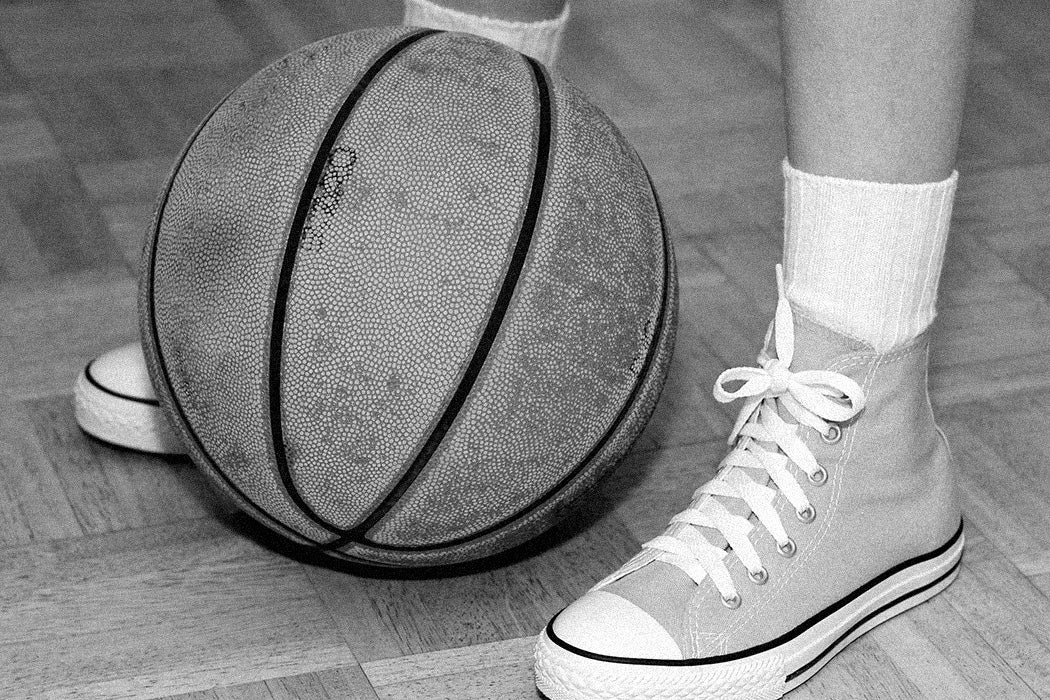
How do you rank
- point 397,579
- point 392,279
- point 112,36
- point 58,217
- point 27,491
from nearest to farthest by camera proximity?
1. point 392,279
2. point 397,579
3. point 27,491
4. point 58,217
5. point 112,36

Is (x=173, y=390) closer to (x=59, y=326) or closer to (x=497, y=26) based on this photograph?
(x=497, y=26)

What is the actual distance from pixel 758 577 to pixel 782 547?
0.03 metres

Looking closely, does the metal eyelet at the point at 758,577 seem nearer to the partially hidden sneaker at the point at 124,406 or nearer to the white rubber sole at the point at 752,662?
the white rubber sole at the point at 752,662

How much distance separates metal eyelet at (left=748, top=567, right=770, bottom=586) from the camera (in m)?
1.19

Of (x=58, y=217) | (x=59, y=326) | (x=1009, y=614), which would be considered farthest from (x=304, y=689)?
(x=58, y=217)

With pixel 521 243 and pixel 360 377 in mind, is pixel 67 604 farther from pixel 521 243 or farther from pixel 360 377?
pixel 521 243

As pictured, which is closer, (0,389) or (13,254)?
(0,389)

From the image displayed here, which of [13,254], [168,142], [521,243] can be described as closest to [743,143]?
[168,142]

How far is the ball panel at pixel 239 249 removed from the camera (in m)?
1.13

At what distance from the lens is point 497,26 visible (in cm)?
140

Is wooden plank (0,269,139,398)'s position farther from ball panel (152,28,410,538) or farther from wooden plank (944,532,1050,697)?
wooden plank (944,532,1050,697)

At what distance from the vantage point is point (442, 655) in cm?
122

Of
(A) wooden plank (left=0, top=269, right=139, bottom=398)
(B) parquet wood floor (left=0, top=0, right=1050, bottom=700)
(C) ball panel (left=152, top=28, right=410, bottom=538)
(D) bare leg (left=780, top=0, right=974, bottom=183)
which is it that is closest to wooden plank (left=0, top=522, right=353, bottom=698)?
(B) parquet wood floor (left=0, top=0, right=1050, bottom=700)

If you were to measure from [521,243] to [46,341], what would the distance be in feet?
2.55
